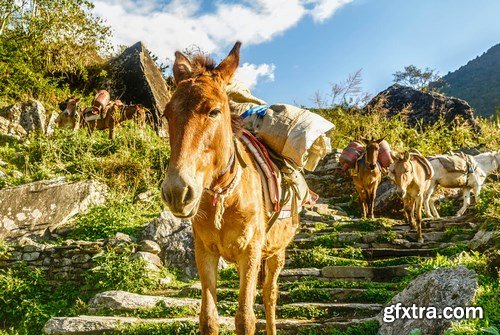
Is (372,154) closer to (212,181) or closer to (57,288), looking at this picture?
(57,288)

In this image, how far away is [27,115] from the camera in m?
15.4

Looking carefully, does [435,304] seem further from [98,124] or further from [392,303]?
[98,124]

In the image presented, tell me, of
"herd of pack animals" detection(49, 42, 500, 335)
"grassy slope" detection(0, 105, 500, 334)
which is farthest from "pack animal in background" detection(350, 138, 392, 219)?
"herd of pack animals" detection(49, 42, 500, 335)

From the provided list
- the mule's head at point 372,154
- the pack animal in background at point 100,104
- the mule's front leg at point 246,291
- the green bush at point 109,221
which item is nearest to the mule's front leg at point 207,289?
the mule's front leg at point 246,291

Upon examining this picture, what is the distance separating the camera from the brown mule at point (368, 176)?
11.8 m

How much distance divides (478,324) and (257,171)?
2.12 meters

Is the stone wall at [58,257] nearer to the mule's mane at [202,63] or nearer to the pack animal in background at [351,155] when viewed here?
the mule's mane at [202,63]

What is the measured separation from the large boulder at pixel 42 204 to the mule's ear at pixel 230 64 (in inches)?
304

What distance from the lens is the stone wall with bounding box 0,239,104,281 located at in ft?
25.7

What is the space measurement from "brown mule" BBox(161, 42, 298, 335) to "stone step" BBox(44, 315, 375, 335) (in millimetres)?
2361

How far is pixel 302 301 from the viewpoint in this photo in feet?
21.5

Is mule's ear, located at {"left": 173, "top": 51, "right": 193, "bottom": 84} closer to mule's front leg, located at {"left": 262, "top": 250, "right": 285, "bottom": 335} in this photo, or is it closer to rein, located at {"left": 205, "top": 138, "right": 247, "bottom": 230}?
rein, located at {"left": 205, "top": 138, "right": 247, "bottom": 230}

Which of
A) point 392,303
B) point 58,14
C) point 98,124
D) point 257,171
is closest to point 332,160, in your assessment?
point 98,124

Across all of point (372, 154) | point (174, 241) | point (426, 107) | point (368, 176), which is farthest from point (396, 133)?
point (174, 241)
